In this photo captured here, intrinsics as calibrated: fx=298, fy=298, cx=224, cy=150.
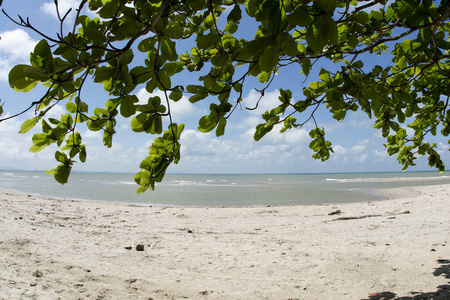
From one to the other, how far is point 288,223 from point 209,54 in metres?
6.59

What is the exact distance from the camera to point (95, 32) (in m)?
1.06

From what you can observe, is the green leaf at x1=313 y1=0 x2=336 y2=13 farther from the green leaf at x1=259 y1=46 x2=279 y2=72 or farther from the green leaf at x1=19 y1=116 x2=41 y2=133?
the green leaf at x1=19 y1=116 x2=41 y2=133

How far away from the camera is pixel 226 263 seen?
157 inches

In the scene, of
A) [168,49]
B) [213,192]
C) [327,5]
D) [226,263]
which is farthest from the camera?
[213,192]

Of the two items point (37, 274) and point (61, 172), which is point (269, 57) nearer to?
point (61, 172)

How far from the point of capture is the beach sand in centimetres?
288

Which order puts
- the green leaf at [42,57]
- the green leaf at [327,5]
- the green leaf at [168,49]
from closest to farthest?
the green leaf at [327,5] → the green leaf at [42,57] → the green leaf at [168,49]

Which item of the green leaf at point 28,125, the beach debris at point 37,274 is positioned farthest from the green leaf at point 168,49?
the beach debris at point 37,274

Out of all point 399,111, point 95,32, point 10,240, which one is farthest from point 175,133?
point 10,240

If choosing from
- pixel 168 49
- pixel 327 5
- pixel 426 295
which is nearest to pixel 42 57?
pixel 168 49

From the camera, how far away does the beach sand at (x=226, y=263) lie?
288cm

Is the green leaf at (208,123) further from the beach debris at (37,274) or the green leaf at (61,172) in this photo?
the beach debris at (37,274)

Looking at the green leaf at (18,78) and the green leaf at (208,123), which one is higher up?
the green leaf at (18,78)

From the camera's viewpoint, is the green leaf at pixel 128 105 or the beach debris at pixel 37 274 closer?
Answer: the green leaf at pixel 128 105
